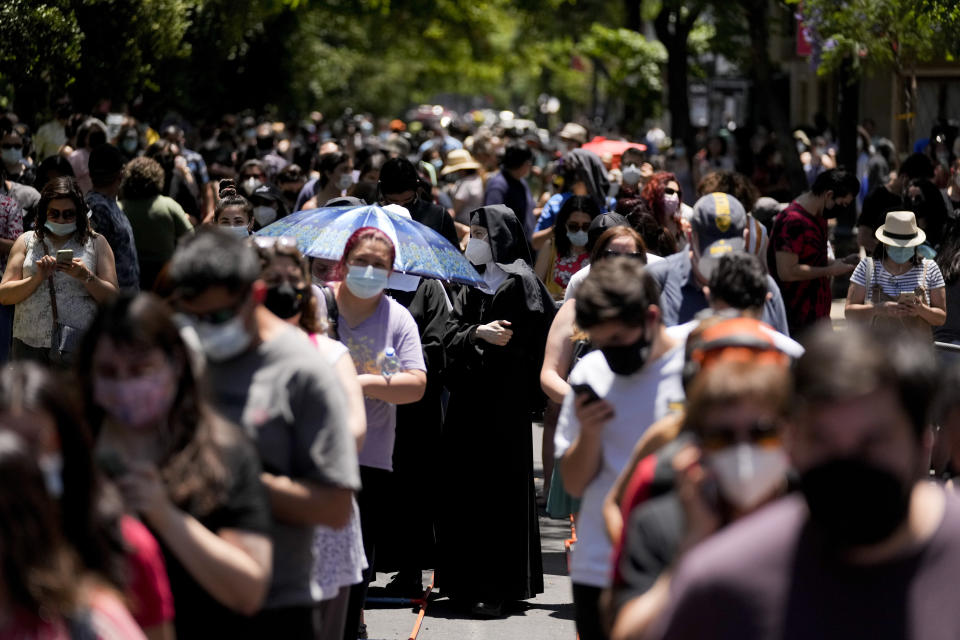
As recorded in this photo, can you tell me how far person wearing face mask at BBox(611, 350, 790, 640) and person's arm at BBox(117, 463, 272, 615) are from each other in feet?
2.66

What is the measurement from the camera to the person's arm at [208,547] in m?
3.10

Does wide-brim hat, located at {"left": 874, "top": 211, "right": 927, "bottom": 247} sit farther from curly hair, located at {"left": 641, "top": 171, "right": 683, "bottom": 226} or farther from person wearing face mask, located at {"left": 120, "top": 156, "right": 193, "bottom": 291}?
person wearing face mask, located at {"left": 120, "top": 156, "right": 193, "bottom": 291}

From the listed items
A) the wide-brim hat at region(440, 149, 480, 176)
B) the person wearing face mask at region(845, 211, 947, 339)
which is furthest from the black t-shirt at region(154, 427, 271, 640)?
the wide-brim hat at region(440, 149, 480, 176)

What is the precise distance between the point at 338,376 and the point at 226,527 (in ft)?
3.36

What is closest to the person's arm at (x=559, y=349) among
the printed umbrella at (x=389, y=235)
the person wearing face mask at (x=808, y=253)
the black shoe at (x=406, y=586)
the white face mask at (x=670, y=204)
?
the printed umbrella at (x=389, y=235)

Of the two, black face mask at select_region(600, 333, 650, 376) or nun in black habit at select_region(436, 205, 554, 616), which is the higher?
black face mask at select_region(600, 333, 650, 376)

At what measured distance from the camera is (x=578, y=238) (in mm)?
8742

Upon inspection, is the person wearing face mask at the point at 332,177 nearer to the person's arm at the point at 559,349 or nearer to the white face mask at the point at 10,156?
the white face mask at the point at 10,156

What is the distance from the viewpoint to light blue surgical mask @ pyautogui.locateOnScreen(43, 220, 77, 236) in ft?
25.1

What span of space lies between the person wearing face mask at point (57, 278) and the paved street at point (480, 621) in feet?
6.77

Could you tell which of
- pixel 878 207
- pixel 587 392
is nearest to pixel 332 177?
pixel 878 207

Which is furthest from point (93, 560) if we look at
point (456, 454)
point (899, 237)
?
point (899, 237)

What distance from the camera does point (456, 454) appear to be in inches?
288

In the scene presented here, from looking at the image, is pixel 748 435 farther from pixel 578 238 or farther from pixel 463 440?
pixel 578 238
